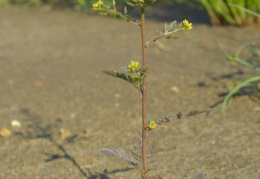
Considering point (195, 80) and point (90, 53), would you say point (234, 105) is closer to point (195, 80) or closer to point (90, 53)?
point (195, 80)

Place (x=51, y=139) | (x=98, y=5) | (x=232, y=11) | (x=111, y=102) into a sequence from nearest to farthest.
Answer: (x=98, y=5), (x=51, y=139), (x=111, y=102), (x=232, y=11)

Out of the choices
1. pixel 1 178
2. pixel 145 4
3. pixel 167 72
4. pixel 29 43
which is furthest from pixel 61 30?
pixel 145 4

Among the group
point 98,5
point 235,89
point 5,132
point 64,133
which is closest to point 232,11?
point 235,89

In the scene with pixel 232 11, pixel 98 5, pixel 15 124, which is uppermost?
pixel 98 5

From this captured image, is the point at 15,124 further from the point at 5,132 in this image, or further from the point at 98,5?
the point at 98,5

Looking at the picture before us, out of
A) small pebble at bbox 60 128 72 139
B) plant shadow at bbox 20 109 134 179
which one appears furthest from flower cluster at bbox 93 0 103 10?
small pebble at bbox 60 128 72 139

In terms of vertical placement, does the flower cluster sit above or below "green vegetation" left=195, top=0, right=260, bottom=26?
above

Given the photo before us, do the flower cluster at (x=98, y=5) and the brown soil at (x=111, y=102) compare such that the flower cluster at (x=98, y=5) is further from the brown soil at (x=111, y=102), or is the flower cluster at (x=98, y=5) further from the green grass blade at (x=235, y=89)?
the green grass blade at (x=235, y=89)

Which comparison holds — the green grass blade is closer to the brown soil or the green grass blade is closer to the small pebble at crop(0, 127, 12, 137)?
the brown soil

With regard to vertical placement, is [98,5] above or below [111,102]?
above
